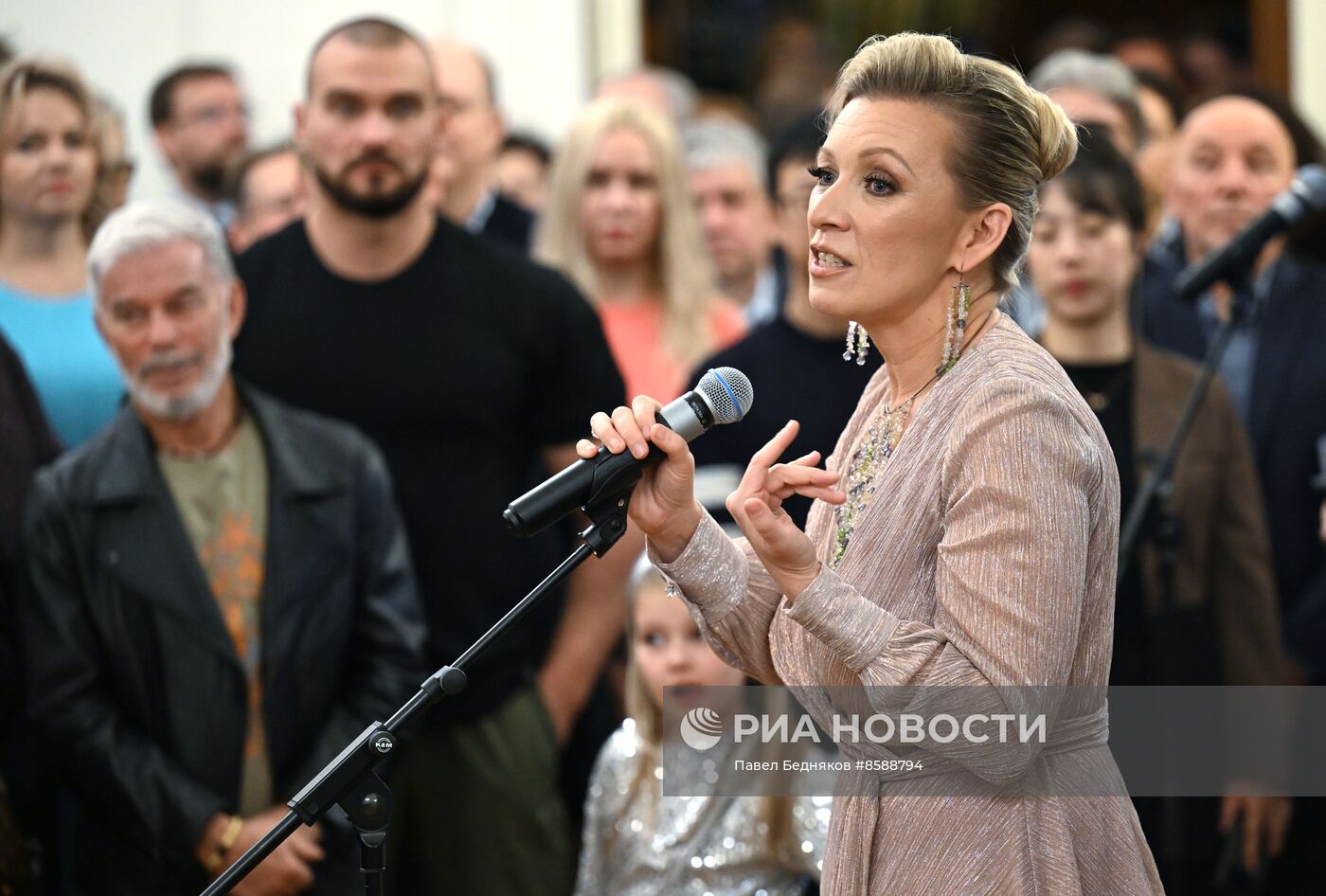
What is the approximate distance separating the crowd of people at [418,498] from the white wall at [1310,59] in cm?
371

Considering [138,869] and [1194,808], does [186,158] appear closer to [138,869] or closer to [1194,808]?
[138,869]

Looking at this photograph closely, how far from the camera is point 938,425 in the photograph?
2174 mm

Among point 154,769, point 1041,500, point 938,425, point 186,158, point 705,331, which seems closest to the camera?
point 1041,500

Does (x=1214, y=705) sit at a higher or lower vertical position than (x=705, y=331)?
lower

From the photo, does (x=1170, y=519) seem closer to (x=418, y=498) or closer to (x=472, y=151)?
(x=418, y=498)

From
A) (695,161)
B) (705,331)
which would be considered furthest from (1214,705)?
(695,161)

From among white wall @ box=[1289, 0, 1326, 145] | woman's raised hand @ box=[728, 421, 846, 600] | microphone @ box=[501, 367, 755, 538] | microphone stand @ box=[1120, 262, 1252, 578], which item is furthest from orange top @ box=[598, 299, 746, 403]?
white wall @ box=[1289, 0, 1326, 145]

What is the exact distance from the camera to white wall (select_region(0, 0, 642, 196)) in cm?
827

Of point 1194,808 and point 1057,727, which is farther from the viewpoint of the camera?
point 1194,808

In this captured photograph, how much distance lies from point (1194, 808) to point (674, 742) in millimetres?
1216

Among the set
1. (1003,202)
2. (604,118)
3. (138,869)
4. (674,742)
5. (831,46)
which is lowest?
(138,869)

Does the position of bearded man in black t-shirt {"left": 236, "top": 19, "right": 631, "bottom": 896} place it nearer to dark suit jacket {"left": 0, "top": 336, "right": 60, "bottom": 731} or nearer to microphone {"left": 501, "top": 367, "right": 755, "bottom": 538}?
dark suit jacket {"left": 0, "top": 336, "right": 60, "bottom": 731}

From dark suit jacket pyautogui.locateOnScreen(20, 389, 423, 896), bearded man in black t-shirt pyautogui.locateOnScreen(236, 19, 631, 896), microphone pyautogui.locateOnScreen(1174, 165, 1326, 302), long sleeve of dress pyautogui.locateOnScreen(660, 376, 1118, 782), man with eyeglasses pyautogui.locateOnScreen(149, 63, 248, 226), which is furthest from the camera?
man with eyeglasses pyautogui.locateOnScreen(149, 63, 248, 226)

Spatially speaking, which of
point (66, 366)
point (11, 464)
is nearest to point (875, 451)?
point (11, 464)
